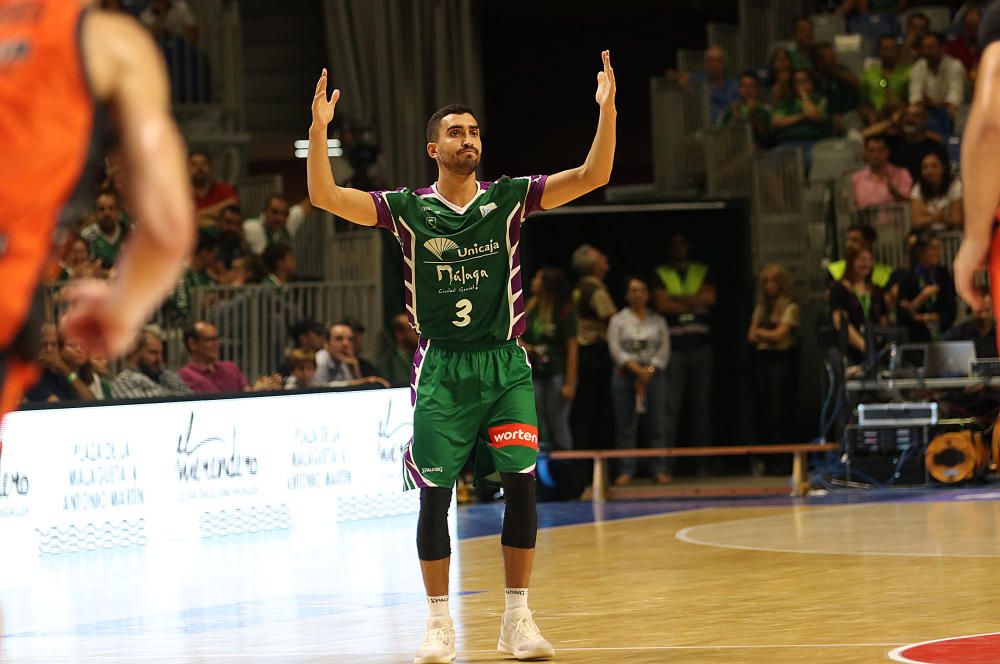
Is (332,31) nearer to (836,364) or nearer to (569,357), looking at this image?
(569,357)

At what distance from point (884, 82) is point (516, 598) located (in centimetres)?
1363

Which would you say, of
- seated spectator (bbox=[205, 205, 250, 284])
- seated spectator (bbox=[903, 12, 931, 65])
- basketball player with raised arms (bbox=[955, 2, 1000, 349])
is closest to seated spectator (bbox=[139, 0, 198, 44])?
seated spectator (bbox=[205, 205, 250, 284])

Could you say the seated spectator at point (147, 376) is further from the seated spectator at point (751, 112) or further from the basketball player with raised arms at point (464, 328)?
the seated spectator at point (751, 112)

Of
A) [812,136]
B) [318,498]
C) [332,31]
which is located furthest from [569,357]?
[332,31]

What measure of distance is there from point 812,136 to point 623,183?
5561mm

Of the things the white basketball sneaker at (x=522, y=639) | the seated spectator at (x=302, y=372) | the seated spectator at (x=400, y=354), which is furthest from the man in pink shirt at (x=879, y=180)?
the white basketball sneaker at (x=522, y=639)

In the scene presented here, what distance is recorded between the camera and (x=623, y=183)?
2409 centimetres

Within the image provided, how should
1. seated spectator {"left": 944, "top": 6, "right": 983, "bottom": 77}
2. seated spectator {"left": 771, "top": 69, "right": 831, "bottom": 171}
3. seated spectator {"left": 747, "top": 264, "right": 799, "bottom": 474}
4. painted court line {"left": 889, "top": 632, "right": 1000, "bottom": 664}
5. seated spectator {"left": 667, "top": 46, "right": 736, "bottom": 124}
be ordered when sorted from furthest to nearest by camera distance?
seated spectator {"left": 667, "top": 46, "right": 736, "bottom": 124} < seated spectator {"left": 944, "top": 6, "right": 983, "bottom": 77} < seated spectator {"left": 771, "top": 69, "right": 831, "bottom": 171} < seated spectator {"left": 747, "top": 264, "right": 799, "bottom": 474} < painted court line {"left": 889, "top": 632, "right": 1000, "bottom": 664}

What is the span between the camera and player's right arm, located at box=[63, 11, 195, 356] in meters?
3.31

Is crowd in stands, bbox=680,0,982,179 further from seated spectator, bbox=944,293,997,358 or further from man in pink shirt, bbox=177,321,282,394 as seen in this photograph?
man in pink shirt, bbox=177,321,282,394

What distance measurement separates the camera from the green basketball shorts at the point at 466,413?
265 inches

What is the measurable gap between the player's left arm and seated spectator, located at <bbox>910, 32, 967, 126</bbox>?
12473 millimetres

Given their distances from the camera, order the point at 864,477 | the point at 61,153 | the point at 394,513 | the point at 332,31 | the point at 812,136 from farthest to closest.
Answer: the point at 332,31 < the point at 812,136 < the point at 864,477 < the point at 394,513 < the point at 61,153

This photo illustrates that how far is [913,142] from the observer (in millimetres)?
17484
